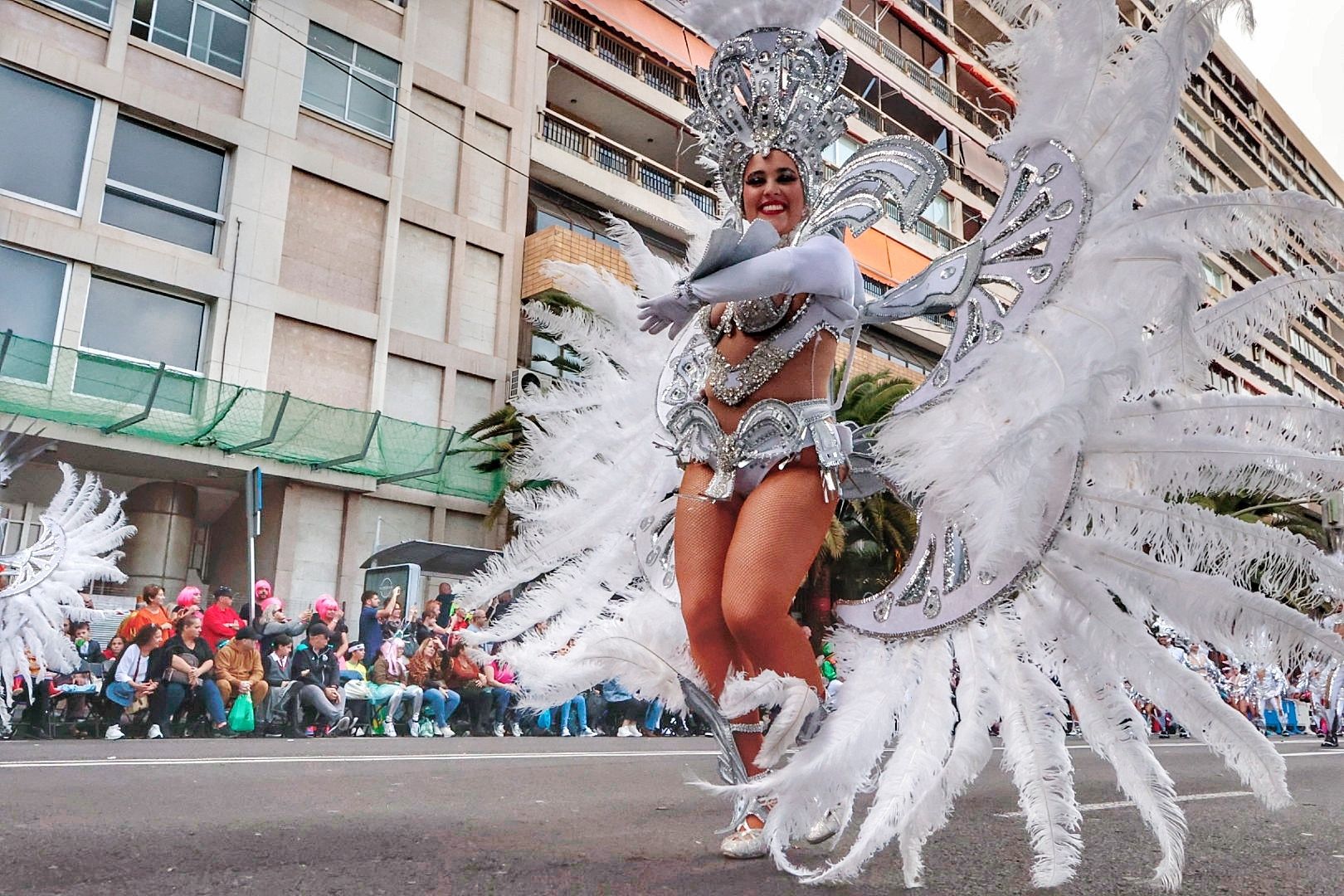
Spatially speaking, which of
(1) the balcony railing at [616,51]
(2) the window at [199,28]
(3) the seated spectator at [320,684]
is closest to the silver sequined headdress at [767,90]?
(3) the seated spectator at [320,684]

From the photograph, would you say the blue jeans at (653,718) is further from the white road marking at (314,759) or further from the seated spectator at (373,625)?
the white road marking at (314,759)

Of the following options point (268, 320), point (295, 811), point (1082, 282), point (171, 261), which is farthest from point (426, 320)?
point (1082, 282)

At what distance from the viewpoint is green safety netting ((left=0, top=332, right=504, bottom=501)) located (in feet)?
45.8

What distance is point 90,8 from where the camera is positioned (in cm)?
1620

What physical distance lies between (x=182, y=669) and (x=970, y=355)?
8.44 meters

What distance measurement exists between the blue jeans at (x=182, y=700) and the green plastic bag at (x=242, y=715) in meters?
0.08

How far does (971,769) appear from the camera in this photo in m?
2.32

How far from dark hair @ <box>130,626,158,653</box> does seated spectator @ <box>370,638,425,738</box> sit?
6.53 ft

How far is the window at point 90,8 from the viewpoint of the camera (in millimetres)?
15875

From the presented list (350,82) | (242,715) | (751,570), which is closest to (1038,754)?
(751,570)

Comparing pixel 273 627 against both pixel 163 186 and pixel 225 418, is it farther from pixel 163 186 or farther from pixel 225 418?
pixel 163 186

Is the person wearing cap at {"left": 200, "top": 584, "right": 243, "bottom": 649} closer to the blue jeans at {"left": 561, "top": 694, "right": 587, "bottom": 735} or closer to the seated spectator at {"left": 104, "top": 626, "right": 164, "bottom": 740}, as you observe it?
the seated spectator at {"left": 104, "top": 626, "right": 164, "bottom": 740}

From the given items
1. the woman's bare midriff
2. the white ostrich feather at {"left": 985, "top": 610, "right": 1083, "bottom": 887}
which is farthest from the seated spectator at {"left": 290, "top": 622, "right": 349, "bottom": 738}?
the white ostrich feather at {"left": 985, "top": 610, "right": 1083, "bottom": 887}

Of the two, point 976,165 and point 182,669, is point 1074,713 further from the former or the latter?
point 976,165
